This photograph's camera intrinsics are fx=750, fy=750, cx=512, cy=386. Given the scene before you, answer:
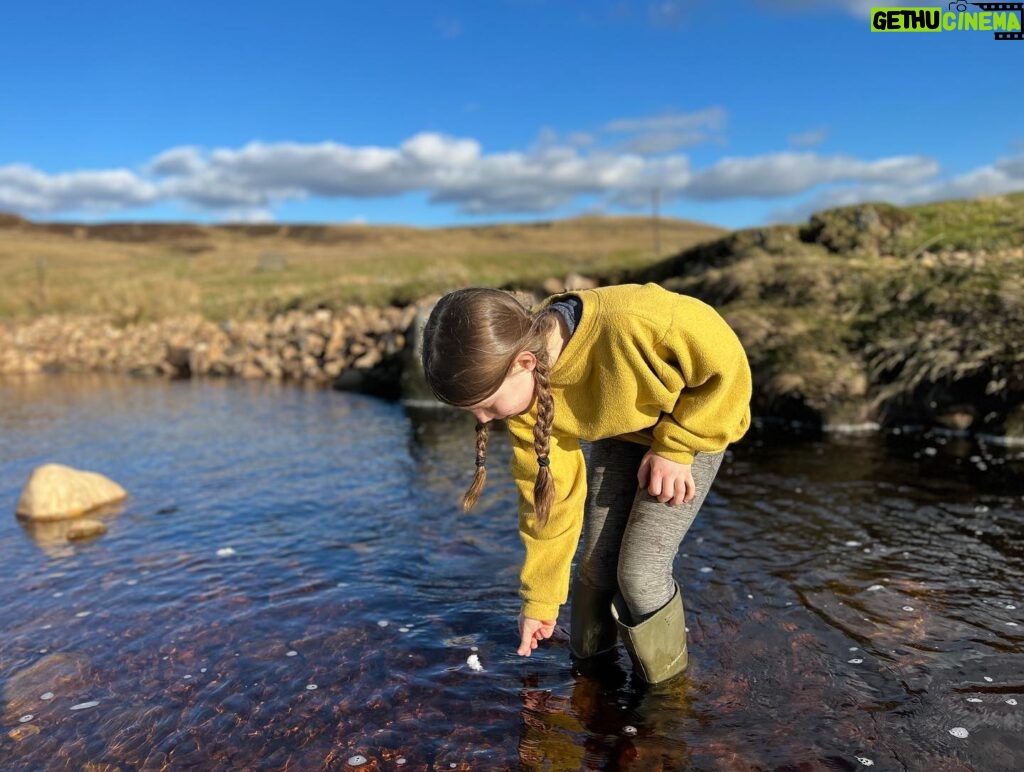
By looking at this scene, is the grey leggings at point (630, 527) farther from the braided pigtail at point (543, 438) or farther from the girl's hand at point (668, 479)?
the braided pigtail at point (543, 438)

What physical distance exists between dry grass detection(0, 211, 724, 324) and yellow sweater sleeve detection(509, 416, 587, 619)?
630 inches

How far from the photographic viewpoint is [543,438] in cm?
278

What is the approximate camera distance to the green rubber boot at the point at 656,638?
3330mm

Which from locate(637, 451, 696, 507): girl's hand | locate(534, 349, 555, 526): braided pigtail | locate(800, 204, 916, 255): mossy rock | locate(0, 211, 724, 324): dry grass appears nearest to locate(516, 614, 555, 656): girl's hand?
locate(534, 349, 555, 526): braided pigtail

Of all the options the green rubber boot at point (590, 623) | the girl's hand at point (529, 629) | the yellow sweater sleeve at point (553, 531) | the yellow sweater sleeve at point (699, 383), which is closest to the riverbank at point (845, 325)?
the green rubber boot at point (590, 623)

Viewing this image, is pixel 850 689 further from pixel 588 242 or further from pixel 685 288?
pixel 588 242

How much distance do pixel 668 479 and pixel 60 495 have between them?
21.2 feet

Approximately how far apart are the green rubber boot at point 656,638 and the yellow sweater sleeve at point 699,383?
0.86m

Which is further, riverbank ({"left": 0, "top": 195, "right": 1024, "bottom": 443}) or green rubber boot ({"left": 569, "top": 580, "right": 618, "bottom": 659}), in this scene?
riverbank ({"left": 0, "top": 195, "right": 1024, "bottom": 443})

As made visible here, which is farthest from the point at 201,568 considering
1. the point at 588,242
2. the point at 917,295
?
the point at 588,242

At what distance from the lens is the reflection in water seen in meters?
3.26

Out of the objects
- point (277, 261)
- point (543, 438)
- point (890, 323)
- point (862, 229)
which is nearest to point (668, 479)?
point (543, 438)

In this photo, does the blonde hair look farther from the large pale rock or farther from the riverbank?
the large pale rock

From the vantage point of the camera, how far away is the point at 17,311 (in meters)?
28.2
